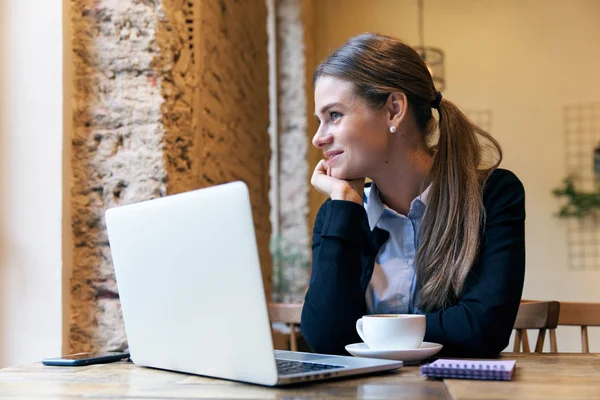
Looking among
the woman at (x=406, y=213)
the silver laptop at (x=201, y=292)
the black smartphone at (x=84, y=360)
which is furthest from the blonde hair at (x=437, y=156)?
the black smartphone at (x=84, y=360)

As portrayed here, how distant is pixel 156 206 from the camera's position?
1035 mm

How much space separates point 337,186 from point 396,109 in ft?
0.76

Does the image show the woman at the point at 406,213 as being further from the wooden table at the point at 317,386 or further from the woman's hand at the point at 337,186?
the wooden table at the point at 317,386

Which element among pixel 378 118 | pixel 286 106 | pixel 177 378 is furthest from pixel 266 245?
pixel 177 378

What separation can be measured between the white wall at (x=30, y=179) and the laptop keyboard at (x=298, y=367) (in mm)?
1115

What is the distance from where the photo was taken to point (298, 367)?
1060 mm

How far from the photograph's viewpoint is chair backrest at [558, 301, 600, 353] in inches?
67.0

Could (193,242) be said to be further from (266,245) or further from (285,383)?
(266,245)

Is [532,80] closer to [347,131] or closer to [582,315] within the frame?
[582,315]

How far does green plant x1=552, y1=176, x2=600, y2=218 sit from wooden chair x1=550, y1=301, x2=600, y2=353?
3.55m

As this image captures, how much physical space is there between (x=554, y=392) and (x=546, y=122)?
461 cm

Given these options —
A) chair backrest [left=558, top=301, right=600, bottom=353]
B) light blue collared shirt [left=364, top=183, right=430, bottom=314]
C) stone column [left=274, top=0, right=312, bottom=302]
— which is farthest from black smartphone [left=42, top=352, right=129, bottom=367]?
stone column [left=274, top=0, right=312, bottom=302]

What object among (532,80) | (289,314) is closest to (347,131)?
(289,314)

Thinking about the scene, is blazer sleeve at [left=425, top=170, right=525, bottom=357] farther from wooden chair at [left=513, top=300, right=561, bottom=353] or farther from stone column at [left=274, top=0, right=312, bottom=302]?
stone column at [left=274, top=0, right=312, bottom=302]
